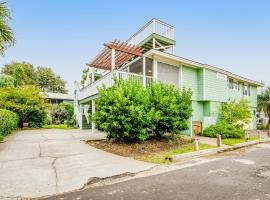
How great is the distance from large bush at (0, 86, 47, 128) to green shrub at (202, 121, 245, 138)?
55.0 ft

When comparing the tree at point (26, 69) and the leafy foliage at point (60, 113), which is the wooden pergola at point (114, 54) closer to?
the leafy foliage at point (60, 113)

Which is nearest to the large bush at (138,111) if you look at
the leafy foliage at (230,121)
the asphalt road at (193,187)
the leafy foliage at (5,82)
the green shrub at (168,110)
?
the green shrub at (168,110)

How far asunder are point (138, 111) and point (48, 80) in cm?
4744

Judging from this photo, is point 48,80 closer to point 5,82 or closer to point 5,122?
point 5,82

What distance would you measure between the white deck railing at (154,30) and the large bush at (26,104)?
12.1 m

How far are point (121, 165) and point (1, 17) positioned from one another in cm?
668

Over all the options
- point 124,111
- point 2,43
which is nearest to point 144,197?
point 124,111

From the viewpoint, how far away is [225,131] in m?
14.2

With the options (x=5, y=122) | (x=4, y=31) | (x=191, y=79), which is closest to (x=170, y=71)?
(x=191, y=79)

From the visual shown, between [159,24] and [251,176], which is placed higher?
[159,24]

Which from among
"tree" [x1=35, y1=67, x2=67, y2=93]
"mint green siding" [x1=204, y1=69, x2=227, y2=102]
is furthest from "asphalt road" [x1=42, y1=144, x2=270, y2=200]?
"tree" [x1=35, y1=67, x2=67, y2=93]

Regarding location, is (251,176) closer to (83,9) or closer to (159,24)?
(159,24)

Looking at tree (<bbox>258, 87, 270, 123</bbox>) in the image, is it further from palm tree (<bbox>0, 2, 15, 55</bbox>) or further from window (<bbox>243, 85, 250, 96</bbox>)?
palm tree (<bbox>0, 2, 15, 55</bbox>)

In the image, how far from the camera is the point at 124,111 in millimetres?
9070
